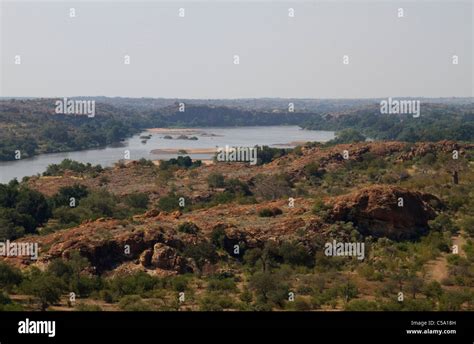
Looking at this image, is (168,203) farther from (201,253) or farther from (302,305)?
(302,305)

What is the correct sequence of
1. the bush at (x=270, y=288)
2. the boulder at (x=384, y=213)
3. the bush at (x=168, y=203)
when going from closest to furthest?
the bush at (x=270, y=288)
the boulder at (x=384, y=213)
the bush at (x=168, y=203)

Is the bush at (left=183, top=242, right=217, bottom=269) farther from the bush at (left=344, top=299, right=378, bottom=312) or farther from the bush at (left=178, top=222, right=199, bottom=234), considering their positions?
the bush at (left=344, top=299, right=378, bottom=312)

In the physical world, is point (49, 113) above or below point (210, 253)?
above

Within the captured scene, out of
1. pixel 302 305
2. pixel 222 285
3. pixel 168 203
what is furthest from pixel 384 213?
pixel 168 203
